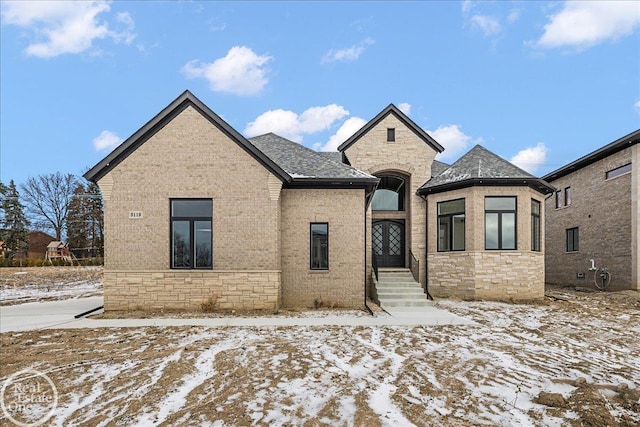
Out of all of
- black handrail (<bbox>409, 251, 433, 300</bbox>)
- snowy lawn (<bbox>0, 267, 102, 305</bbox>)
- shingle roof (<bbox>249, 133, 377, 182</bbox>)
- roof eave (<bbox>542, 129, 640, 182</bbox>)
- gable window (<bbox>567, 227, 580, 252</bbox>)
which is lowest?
snowy lawn (<bbox>0, 267, 102, 305</bbox>)

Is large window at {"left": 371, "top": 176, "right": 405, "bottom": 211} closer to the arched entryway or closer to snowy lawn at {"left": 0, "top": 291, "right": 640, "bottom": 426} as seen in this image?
the arched entryway

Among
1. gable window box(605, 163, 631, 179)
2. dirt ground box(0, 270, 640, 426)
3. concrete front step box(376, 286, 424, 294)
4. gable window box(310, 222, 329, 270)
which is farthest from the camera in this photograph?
gable window box(605, 163, 631, 179)

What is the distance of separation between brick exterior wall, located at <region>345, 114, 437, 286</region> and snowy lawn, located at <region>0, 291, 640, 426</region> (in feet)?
22.5

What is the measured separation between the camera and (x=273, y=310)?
37.0ft

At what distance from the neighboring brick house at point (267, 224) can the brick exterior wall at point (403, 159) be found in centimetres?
42

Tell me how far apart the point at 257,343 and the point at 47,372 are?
11.6 feet

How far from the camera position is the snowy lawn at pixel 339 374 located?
14.9 ft

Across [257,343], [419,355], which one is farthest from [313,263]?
[419,355]

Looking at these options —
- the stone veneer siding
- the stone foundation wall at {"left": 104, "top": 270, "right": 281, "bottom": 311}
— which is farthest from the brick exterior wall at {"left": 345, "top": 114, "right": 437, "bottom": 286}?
the stone foundation wall at {"left": 104, "top": 270, "right": 281, "bottom": 311}

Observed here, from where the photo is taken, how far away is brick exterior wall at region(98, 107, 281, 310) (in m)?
11.3

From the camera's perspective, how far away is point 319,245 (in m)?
12.7

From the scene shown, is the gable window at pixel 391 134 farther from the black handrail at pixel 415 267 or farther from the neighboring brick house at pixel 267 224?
the black handrail at pixel 415 267

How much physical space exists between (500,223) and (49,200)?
58466 mm

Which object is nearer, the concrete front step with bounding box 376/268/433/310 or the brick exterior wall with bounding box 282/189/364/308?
the brick exterior wall with bounding box 282/189/364/308
